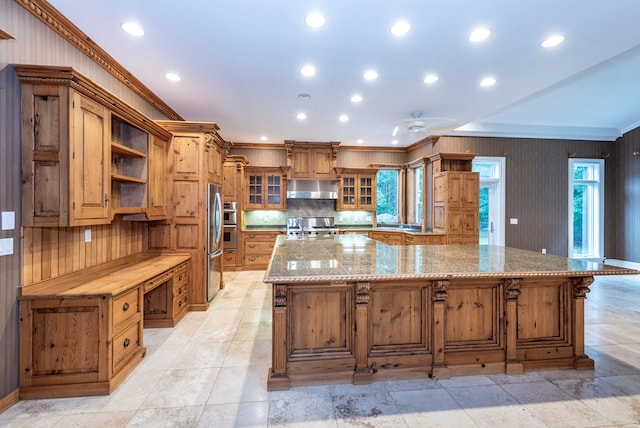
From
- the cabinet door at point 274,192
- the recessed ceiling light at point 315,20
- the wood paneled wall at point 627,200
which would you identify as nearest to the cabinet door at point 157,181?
the recessed ceiling light at point 315,20

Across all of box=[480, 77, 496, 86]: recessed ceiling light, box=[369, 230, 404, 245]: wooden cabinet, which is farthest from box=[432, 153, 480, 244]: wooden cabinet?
box=[480, 77, 496, 86]: recessed ceiling light

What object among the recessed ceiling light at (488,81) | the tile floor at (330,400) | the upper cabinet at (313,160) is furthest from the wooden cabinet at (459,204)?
the tile floor at (330,400)

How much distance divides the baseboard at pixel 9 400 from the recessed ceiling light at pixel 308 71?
3.57m

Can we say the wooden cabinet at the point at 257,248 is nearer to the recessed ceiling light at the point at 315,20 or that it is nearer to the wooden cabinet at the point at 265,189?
the wooden cabinet at the point at 265,189

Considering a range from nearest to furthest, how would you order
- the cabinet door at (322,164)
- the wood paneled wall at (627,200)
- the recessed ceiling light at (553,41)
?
the recessed ceiling light at (553,41) → the wood paneled wall at (627,200) → the cabinet door at (322,164)

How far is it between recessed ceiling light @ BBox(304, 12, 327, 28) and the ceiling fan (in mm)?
2666

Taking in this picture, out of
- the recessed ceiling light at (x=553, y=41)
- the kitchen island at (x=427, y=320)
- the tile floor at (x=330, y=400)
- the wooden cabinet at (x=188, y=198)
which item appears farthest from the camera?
the wooden cabinet at (x=188, y=198)

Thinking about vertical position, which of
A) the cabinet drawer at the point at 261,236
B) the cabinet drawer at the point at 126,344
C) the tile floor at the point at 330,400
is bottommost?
the tile floor at the point at 330,400

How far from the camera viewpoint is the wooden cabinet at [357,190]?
6.79 metres

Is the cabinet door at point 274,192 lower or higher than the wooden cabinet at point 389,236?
higher

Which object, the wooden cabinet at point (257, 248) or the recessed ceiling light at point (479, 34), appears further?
the wooden cabinet at point (257, 248)

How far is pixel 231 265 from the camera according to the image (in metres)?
6.27

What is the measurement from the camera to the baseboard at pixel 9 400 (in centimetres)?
195

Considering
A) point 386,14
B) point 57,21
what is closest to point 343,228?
point 386,14
